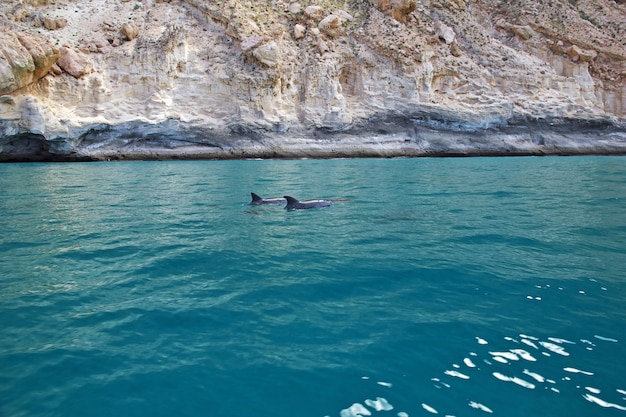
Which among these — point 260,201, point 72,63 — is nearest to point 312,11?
point 72,63

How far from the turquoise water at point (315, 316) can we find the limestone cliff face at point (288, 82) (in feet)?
64.1

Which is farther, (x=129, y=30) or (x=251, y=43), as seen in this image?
(x=129, y=30)

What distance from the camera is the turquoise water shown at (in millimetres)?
2611

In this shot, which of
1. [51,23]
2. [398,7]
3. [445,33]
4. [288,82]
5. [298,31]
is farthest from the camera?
[445,33]

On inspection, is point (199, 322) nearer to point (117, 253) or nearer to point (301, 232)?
point (117, 253)

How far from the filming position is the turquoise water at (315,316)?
103 inches

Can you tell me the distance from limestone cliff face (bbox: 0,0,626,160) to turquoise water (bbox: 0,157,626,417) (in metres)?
19.5

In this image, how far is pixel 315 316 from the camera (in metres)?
3.73

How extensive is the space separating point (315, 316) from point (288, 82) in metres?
27.8

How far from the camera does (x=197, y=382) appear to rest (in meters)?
2.75

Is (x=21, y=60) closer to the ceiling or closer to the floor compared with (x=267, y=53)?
closer to the floor

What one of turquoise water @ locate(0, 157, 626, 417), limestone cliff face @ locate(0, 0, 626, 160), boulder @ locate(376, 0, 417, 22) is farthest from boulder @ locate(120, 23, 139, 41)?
turquoise water @ locate(0, 157, 626, 417)

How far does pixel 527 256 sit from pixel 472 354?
119 inches

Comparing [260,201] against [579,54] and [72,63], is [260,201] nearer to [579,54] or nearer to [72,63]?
[72,63]
